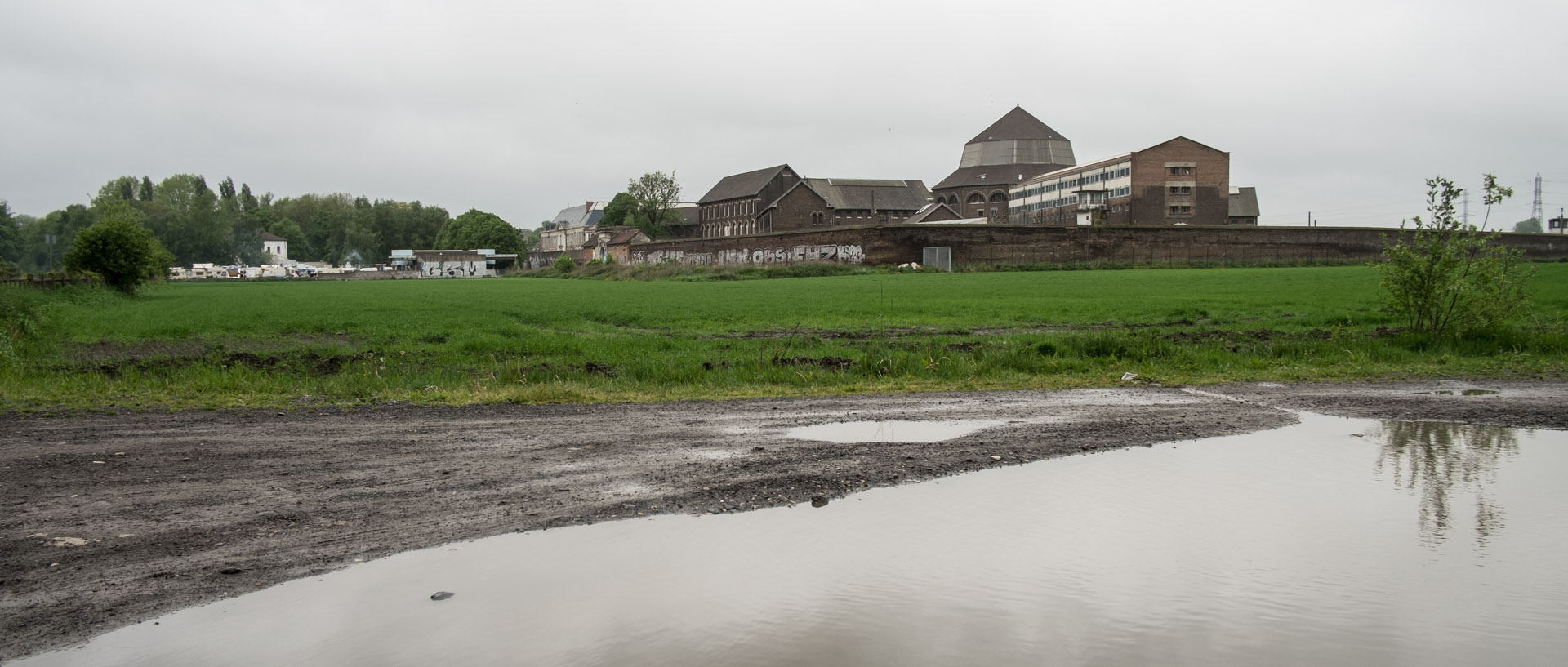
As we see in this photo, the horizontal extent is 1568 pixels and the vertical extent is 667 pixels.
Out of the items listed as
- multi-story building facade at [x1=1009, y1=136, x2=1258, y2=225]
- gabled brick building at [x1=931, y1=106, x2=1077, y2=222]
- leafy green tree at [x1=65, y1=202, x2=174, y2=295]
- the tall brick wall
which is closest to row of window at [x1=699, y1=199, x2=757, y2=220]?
gabled brick building at [x1=931, y1=106, x2=1077, y2=222]

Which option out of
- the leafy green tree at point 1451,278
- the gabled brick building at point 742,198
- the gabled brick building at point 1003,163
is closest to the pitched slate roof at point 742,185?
the gabled brick building at point 742,198

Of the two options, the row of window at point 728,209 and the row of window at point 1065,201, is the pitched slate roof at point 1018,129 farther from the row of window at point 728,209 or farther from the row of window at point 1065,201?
the row of window at point 728,209

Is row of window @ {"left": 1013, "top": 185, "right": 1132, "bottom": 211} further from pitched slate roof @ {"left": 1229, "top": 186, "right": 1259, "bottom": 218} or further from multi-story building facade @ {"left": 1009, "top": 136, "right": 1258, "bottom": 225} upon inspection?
pitched slate roof @ {"left": 1229, "top": 186, "right": 1259, "bottom": 218}

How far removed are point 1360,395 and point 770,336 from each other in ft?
39.2

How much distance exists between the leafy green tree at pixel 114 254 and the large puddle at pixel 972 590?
54.9m

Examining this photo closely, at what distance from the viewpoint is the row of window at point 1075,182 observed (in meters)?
96.3

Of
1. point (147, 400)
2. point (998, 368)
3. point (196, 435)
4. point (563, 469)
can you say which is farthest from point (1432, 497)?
point (147, 400)

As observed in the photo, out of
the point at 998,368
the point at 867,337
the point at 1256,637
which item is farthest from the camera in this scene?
the point at 867,337

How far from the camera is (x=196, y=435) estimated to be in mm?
9742

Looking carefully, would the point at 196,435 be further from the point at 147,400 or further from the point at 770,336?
the point at 770,336

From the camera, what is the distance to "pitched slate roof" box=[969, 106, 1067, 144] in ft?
410

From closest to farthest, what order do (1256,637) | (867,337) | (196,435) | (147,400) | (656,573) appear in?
(1256,637) → (656,573) → (196,435) → (147,400) → (867,337)

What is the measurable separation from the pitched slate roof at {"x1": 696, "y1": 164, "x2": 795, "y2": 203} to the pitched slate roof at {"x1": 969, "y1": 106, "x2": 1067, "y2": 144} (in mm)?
26951

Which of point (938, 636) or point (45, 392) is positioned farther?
point (45, 392)
